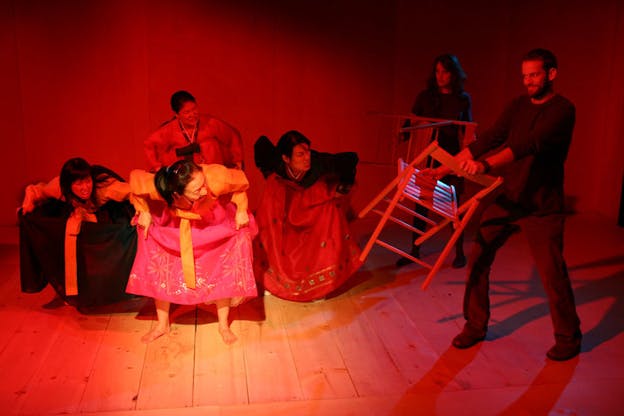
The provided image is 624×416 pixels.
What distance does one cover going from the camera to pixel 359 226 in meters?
6.07

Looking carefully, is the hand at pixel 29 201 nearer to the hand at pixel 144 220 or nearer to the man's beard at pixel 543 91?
the hand at pixel 144 220

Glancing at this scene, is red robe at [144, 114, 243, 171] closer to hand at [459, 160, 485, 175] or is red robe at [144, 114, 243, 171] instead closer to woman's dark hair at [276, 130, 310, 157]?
woman's dark hair at [276, 130, 310, 157]

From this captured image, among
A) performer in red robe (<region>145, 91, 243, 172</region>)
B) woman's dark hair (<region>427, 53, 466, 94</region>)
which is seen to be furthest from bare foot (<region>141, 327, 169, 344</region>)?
woman's dark hair (<region>427, 53, 466, 94</region>)

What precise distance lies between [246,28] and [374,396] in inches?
149

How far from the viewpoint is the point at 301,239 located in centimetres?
425

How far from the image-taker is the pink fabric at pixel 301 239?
4184 millimetres

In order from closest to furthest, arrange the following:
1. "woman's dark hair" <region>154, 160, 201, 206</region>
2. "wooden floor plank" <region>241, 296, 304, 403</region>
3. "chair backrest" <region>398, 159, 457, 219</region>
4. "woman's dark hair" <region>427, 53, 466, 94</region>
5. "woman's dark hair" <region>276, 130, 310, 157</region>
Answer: "wooden floor plank" <region>241, 296, 304, 403</region>, "woman's dark hair" <region>154, 160, 201, 206</region>, "chair backrest" <region>398, 159, 457, 219</region>, "woman's dark hair" <region>276, 130, 310, 157</region>, "woman's dark hair" <region>427, 53, 466, 94</region>

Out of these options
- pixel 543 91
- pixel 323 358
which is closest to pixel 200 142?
pixel 323 358

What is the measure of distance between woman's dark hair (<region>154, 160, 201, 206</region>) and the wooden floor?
0.83 meters

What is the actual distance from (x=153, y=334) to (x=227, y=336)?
1.32 feet

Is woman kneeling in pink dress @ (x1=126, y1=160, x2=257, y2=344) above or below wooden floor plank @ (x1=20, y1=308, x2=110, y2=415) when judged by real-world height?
above

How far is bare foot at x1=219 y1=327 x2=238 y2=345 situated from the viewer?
3768 millimetres

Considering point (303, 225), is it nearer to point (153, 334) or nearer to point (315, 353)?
point (315, 353)

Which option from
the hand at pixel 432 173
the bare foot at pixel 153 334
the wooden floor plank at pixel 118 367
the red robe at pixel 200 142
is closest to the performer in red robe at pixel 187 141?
the red robe at pixel 200 142
